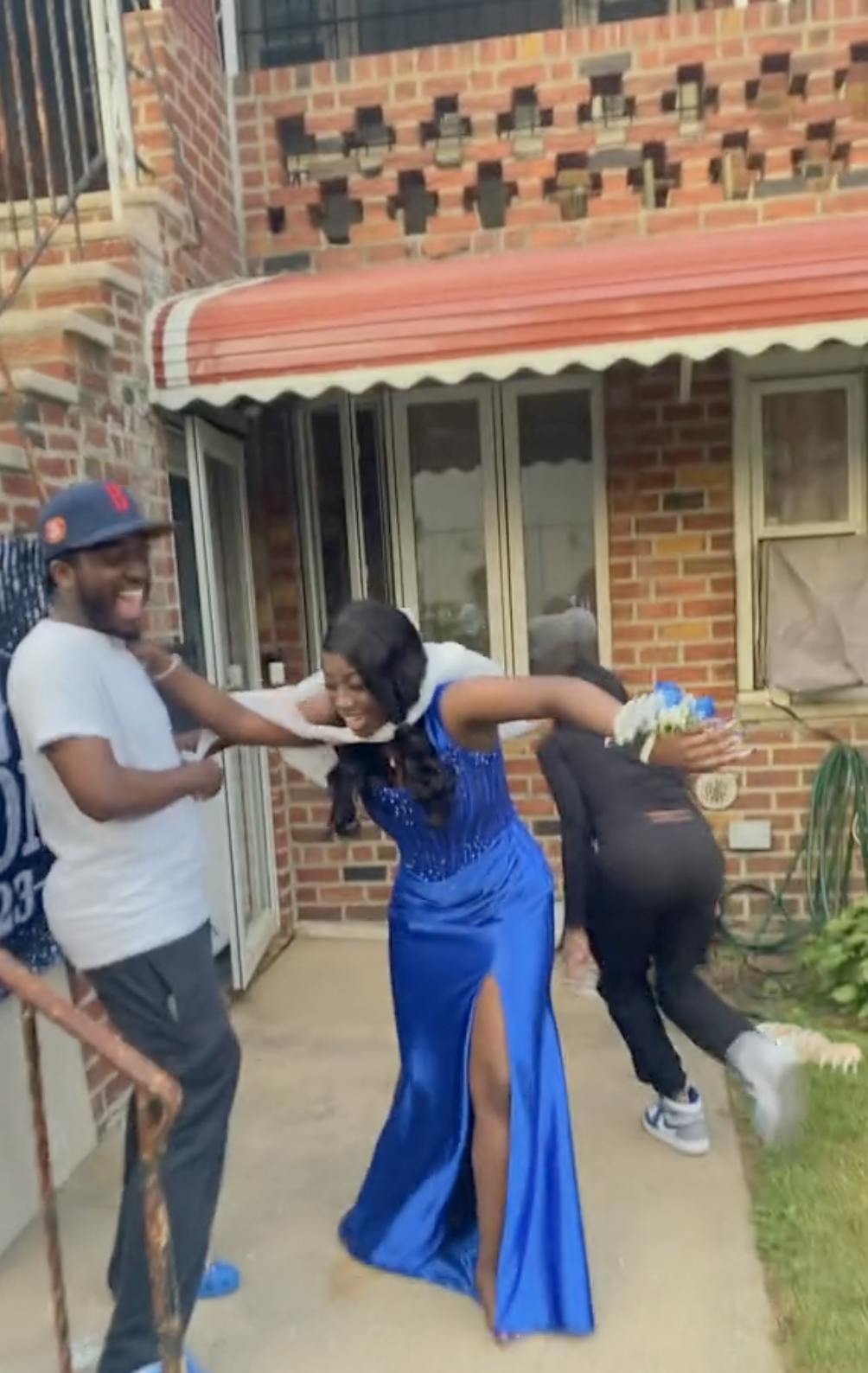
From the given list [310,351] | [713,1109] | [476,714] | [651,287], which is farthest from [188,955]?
[651,287]

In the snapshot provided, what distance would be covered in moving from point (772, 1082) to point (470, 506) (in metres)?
2.80

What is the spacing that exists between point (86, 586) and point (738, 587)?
10.5 ft

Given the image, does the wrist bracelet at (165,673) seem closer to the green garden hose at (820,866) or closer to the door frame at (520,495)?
the door frame at (520,495)

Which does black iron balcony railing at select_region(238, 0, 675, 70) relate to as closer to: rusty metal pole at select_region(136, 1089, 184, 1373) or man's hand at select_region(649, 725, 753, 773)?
man's hand at select_region(649, 725, 753, 773)

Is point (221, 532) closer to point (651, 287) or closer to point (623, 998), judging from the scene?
point (651, 287)

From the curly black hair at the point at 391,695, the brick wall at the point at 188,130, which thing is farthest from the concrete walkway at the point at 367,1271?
the brick wall at the point at 188,130

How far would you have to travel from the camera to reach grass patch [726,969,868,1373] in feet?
8.44

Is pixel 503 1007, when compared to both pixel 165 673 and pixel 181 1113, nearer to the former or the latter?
pixel 181 1113

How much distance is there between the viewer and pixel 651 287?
3.78 meters

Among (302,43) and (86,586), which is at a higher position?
(302,43)

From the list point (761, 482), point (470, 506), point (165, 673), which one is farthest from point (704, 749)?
point (470, 506)

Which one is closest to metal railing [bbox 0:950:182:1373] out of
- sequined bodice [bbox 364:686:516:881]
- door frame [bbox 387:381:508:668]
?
sequined bodice [bbox 364:686:516:881]

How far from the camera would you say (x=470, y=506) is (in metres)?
5.12

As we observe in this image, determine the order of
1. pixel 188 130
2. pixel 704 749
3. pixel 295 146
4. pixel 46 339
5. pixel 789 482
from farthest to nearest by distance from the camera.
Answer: pixel 295 146
pixel 789 482
pixel 188 130
pixel 46 339
pixel 704 749
